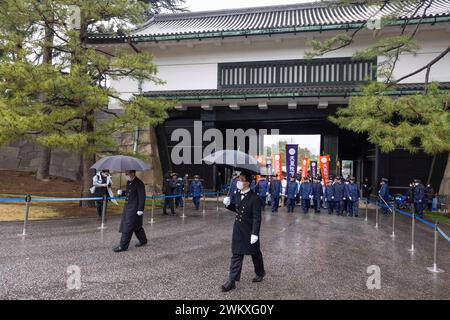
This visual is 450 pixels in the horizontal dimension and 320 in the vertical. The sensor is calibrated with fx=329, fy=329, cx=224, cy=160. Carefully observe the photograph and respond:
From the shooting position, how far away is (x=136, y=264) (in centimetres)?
545

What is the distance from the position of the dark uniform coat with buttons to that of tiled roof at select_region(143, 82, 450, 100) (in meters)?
9.29

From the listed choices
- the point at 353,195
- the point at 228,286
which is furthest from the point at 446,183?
the point at 228,286

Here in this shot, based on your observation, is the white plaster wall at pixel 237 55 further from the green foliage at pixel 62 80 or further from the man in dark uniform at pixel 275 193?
the man in dark uniform at pixel 275 193

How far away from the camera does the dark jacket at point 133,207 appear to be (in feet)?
20.8

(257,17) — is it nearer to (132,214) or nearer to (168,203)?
(168,203)

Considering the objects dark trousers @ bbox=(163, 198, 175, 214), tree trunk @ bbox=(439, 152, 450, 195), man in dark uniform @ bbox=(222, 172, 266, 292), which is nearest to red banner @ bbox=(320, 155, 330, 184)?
tree trunk @ bbox=(439, 152, 450, 195)

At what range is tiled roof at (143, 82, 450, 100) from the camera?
1259cm

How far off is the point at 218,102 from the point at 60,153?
952cm

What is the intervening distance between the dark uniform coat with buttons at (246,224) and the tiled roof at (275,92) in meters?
9.29

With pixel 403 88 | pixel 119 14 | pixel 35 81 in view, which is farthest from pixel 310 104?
pixel 35 81

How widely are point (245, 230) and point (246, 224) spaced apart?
9cm

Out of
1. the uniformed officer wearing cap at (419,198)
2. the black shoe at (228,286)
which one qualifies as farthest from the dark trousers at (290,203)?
the black shoe at (228,286)

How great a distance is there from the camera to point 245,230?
15.1 feet
